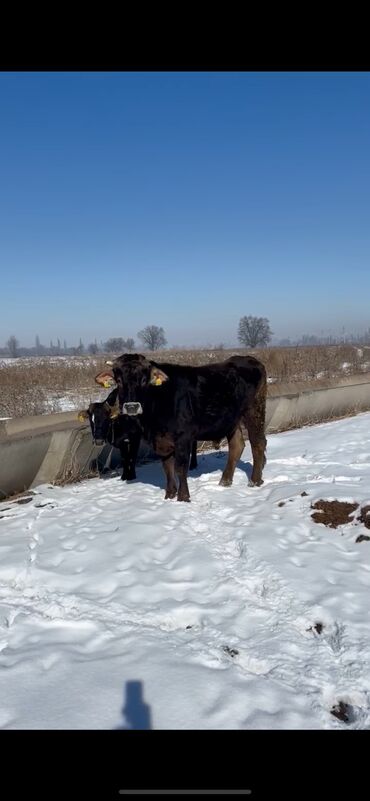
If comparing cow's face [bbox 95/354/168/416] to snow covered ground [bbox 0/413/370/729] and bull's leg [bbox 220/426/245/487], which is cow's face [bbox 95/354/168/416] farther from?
bull's leg [bbox 220/426/245/487]

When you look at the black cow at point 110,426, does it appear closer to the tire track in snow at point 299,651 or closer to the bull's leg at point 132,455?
the bull's leg at point 132,455

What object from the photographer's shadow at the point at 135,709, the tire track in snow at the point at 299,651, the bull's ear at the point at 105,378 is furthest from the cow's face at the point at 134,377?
the photographer's shadow at the point at 135,709

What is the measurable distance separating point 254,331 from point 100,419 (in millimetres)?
86661

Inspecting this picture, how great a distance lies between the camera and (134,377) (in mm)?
6387

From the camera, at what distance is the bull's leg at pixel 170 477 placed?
22.5 feet

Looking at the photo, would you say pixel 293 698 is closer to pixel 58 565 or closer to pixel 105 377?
pixel 58 565

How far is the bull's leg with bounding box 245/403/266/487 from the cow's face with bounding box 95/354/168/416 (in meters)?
1.74

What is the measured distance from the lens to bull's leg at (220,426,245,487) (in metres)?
7.50

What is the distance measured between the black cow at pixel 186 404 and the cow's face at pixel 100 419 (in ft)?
2.09

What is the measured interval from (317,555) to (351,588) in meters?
0.68

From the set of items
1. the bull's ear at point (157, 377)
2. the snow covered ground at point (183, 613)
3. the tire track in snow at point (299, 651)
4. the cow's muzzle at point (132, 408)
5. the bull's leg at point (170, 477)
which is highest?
the bull's ear at point (157, 377)

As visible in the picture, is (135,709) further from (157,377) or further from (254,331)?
(254,331)
